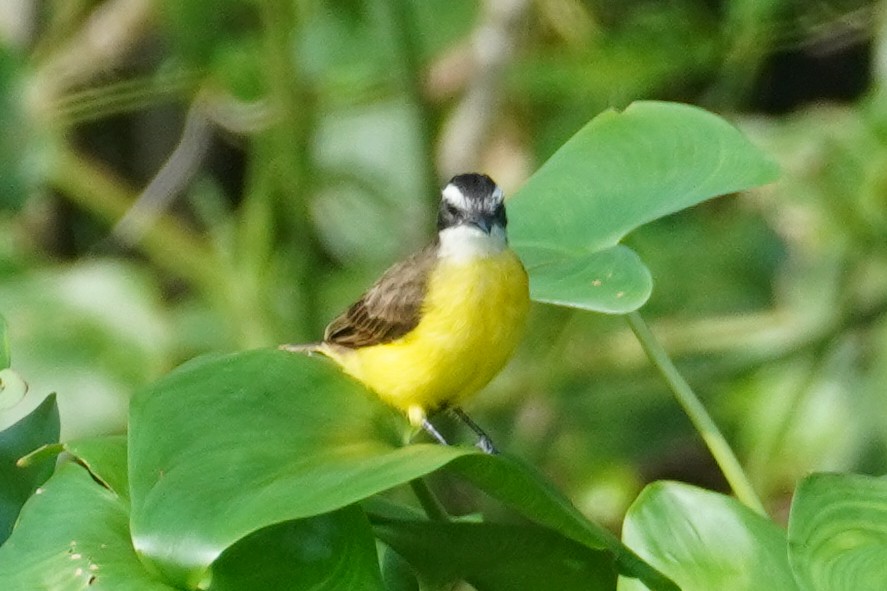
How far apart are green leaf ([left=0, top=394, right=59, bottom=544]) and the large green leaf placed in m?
0.17

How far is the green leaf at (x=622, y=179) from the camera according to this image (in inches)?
63.6

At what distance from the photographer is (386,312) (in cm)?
205

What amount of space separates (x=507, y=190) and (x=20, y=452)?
92.4 inches

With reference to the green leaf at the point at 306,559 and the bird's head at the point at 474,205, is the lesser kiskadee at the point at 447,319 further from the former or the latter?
the green leaf at the point at 306,559

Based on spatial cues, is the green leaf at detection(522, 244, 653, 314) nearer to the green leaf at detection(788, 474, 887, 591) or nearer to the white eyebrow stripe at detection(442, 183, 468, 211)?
the green leaf at detection(788, 474, 887, 591)

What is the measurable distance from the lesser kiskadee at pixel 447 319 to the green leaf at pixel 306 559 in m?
0.64

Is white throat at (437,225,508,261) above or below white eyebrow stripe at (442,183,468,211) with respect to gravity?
below

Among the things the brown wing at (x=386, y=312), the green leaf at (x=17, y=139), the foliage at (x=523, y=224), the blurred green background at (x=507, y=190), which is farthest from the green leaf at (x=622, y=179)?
the green leaf at (x=17, y=139)

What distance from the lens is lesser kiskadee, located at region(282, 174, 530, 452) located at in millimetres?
1917

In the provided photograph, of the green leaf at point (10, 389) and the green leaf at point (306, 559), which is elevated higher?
the green leaf at point (10, 389)

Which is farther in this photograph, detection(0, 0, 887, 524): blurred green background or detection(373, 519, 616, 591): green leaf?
detection(0, 0, 887, 524): blurred green background

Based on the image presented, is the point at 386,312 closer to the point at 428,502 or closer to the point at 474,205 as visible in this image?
the point at 474,205

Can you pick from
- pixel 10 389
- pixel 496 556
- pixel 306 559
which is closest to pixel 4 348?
pixel 10 389

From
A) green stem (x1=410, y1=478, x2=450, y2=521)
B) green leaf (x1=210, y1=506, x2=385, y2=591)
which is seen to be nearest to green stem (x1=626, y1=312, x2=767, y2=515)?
green stem (x1=410, y1=478, x2=450, y2=521)
